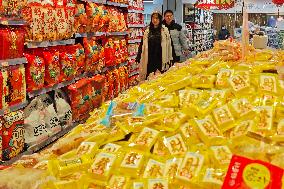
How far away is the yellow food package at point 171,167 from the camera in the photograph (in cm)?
163

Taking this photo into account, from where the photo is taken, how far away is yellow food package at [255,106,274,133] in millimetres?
1798

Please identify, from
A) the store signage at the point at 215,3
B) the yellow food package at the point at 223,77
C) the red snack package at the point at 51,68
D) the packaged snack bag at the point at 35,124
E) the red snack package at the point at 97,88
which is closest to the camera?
the yellow food package at the point at 223,77

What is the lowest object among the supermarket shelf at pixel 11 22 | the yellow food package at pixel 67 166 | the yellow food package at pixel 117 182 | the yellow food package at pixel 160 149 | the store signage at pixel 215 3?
the yellow food package at pixel 117 182

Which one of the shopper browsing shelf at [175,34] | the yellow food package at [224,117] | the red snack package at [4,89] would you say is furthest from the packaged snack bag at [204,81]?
the shopper browsing shelf at [175,34]

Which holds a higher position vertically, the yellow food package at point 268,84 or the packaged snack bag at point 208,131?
the yellow food package at point 268,84

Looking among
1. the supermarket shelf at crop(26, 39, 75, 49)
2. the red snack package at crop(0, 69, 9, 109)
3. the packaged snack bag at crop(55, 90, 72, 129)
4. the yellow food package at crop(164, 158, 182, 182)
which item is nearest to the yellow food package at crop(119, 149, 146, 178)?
the yellow food package at crop(164, 158, 182, 182)

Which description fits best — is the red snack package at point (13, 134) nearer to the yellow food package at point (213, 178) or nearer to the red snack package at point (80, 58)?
the red snack package at point (80, 58)

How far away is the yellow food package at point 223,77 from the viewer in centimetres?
232

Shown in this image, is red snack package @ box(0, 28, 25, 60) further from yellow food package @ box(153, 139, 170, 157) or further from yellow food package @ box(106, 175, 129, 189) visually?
yellow food package @ box(106, 175, 129, 189)

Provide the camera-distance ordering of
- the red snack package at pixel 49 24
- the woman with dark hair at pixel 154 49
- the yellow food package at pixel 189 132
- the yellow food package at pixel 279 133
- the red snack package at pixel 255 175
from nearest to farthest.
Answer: the red snack package at pixel 255 175 → the yellow food package at pixel 279 133 → the yellow food package at pixel 189 132 → the red snack package at pixel 49 24 → the woman with dark hair at pixel 154 49

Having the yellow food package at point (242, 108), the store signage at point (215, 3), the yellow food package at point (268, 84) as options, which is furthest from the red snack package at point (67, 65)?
the store signage at point (215, 3)

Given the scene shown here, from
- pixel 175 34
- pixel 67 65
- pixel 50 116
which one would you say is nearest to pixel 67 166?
pixel 50 116

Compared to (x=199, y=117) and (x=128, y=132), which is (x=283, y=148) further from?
(x=128, y=132)

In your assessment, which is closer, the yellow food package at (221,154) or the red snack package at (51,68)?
the yellow food package at (221,154)
